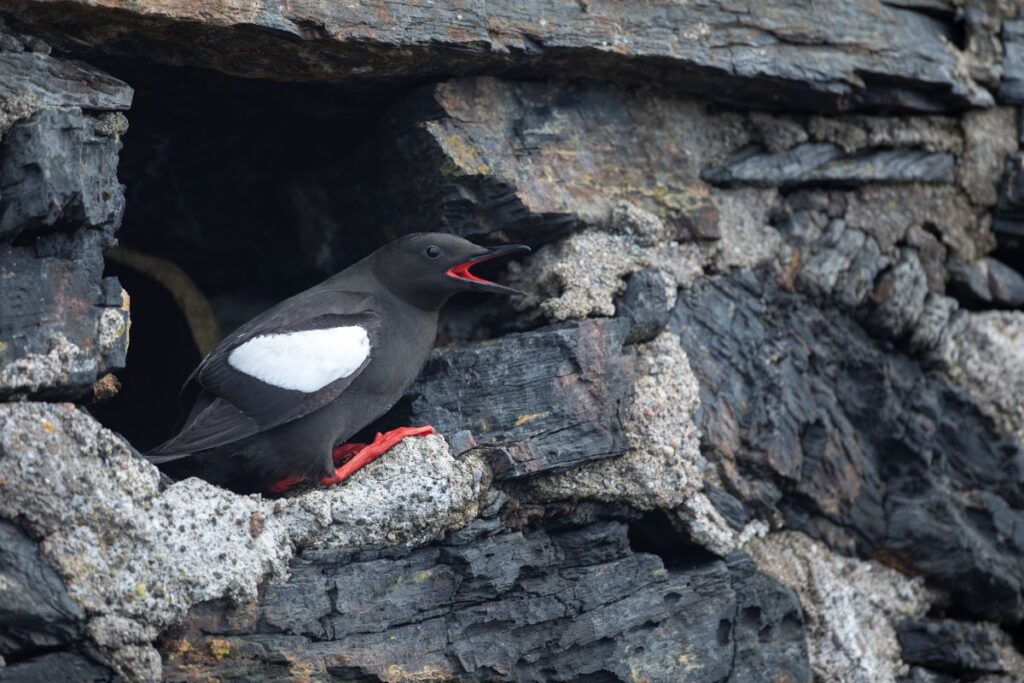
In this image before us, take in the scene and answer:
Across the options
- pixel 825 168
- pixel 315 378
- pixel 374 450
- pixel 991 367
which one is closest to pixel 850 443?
pixel 991 367

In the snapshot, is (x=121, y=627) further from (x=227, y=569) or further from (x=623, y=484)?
(x=623, y=484)

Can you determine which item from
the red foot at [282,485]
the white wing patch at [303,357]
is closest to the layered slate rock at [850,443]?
the white wing patch at [303,357]

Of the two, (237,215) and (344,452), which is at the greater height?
(237,215)

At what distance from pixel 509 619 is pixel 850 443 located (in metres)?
1.93

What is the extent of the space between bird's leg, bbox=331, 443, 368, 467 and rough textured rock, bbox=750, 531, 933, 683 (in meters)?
1.74

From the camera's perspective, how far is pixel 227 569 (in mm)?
4148

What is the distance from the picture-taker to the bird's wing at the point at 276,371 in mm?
4652

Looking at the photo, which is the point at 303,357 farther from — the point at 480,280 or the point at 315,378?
the point at 480,280

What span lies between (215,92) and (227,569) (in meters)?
2.07

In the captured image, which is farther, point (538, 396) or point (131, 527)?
point (538, 396)

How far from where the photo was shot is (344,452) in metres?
5.13

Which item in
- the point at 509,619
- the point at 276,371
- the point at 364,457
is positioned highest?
the point at 276,371

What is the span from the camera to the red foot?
4.80 m

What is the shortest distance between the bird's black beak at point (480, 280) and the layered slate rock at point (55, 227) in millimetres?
1441
